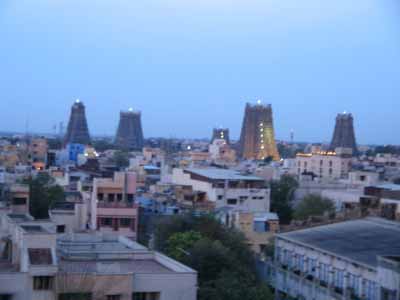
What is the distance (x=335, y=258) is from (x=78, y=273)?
278cm

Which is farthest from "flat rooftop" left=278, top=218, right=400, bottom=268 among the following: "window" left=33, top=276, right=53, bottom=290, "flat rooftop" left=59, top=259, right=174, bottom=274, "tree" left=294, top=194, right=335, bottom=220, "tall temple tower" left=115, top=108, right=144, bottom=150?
"tall temple tower" left=115, top=108, right=144, bottom=150

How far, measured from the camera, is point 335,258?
7133 millimetres

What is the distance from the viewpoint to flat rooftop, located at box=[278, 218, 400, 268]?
6.93m

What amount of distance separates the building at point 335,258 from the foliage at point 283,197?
17.6 feet

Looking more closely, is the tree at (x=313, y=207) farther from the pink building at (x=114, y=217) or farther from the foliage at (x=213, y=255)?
the pink building at (x=114, y=217)

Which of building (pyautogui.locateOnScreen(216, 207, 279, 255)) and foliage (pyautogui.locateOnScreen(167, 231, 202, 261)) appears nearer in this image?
foliage (pyautogui.locateOnScreen(167, 231, 202, 261))

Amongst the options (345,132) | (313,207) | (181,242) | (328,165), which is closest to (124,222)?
(181,242)

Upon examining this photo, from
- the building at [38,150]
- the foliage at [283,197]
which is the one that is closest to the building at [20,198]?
the foliage at [283,197]

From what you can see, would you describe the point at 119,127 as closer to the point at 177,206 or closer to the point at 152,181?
the point at 152,181

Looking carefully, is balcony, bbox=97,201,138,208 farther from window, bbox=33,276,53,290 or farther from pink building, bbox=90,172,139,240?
window, bbox=33,276,53,290

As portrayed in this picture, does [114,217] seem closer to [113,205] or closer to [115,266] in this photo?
[113,205]

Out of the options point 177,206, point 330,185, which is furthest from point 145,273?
point 330,185

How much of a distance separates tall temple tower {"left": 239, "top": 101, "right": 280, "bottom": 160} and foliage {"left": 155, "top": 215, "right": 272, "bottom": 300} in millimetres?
28770

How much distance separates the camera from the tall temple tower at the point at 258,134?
38781 mm
